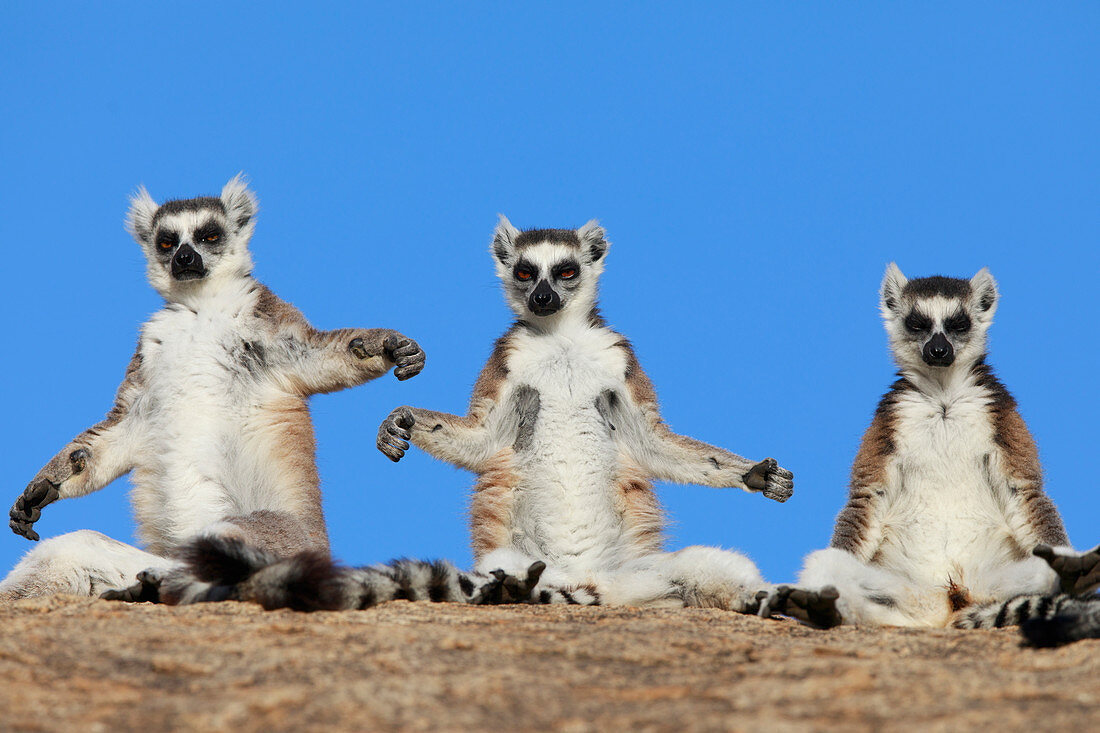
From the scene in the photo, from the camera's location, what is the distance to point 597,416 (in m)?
7.97

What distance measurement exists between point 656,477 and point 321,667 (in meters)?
4.56

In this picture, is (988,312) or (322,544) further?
(988,312)

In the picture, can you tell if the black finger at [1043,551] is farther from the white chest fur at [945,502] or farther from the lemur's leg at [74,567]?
the lemur's leg at [74,567]

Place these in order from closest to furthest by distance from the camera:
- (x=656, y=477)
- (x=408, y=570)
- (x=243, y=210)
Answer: (x=408, y=570), (x=656, y=477), (x=243, y=210)

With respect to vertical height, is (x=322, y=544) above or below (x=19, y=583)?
above

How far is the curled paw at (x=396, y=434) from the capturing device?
7734mm

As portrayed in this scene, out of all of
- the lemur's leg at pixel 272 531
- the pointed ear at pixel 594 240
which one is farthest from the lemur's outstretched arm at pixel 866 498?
the lemur's leg at pixel 272 531

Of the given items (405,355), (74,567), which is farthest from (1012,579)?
(74,567)

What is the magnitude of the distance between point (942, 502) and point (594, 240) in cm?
343

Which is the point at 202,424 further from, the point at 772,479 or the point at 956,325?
the point at 956,325

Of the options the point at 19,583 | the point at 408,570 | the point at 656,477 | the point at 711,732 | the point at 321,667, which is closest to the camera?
the point at 711,732

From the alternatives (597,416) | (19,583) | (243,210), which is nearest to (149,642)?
(19,583)

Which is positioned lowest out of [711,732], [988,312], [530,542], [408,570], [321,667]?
[711,732]

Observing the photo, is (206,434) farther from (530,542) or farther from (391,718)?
(391,718)
